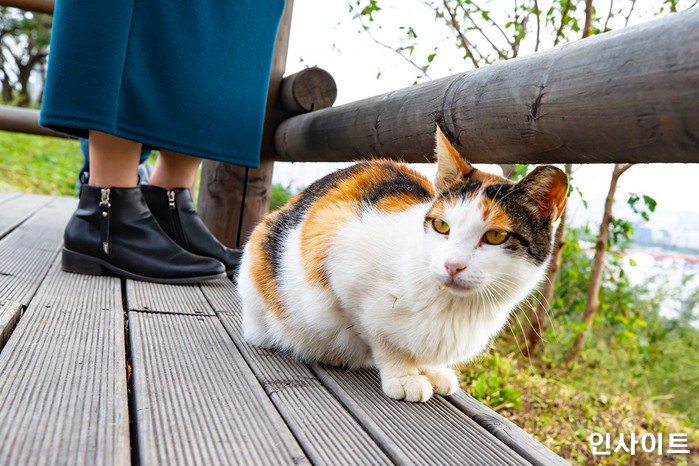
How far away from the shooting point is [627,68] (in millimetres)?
802

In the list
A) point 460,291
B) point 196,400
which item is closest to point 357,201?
point 460,291

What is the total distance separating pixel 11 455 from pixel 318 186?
0.91 metres

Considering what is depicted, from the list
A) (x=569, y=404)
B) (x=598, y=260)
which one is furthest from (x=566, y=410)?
(x=598, y=260)

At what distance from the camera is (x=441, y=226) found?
1082mm

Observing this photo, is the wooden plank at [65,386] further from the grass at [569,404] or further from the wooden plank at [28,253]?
the grass at [569,404]

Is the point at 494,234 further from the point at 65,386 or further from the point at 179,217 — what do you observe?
the point at 179,217

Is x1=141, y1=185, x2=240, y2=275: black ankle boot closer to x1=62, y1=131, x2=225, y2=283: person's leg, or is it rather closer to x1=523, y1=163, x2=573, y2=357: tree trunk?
x1=62, y1=131, x2=225, y2=283: person's leg

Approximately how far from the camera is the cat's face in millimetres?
1011

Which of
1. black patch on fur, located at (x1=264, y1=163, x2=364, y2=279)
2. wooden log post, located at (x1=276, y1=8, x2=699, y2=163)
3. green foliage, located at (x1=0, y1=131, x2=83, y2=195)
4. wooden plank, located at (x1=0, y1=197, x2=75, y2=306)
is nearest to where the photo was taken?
wooden log post, located at (x1=276, y1=8, x2=699, y2=163)

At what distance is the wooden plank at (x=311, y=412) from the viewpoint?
2.76 feet

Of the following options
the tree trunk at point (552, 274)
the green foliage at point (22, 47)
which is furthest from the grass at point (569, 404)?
the green foliage at point (22, 47)

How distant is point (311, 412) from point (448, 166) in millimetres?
581

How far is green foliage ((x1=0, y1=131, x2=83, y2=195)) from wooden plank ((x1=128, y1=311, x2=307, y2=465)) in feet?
12.9

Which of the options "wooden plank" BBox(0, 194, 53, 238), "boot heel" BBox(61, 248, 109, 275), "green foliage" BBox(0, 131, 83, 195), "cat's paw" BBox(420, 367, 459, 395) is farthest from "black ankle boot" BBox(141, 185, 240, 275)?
"green foliage" BBox(0, 131, 83, 195)
